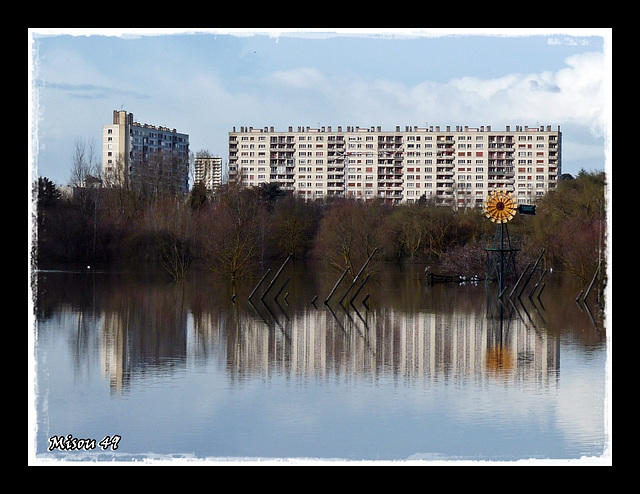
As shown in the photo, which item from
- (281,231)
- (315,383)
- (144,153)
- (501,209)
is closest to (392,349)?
(315,383)

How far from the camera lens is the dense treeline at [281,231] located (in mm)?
40250

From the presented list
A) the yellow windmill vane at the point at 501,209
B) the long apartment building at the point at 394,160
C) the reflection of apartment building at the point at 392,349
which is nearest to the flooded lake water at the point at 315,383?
the reflection of apartment building at the point at 392,349

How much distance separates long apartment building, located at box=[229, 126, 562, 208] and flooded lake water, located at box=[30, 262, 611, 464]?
8384cm

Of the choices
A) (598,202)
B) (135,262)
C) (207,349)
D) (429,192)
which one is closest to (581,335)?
(207,349)

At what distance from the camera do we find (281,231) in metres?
61.1

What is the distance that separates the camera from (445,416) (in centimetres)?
1411

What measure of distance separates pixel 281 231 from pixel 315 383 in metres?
44.7

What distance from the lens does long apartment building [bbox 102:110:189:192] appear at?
75.8 m

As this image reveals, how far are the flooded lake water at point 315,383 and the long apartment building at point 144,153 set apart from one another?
46.2m

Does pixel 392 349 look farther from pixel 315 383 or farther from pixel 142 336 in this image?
pixel 142 336

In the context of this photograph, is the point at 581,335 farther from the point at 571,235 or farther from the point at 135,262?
the point at 135,262

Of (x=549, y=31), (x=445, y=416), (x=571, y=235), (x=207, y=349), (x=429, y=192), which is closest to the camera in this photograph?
(x=549, y=31)

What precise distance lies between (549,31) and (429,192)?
10366cm

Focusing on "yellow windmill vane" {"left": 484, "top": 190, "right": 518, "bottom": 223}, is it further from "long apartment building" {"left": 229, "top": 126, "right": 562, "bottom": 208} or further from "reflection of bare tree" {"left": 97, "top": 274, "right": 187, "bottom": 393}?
"long apartment building" {"left": 229, "top": 126, "right": 562, "bottom": 208}
